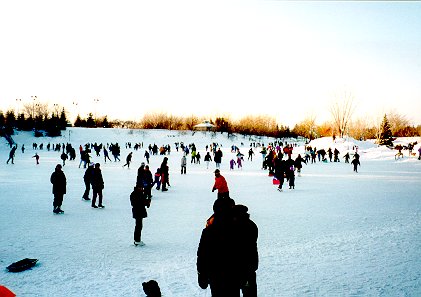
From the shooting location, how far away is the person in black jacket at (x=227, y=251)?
282 centimetres

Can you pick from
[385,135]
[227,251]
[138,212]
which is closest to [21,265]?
[138,212]

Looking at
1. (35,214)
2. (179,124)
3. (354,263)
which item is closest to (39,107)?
(179,124)

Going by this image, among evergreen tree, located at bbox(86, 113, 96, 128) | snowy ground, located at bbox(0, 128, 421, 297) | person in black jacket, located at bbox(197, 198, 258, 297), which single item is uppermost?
evergreen tree, located at bbox(86, 113, 96, 128)

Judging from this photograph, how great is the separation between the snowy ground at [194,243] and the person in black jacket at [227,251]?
1358 mm

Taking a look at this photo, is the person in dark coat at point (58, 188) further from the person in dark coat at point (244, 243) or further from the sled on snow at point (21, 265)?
the person in dark coat at point (244, 243)

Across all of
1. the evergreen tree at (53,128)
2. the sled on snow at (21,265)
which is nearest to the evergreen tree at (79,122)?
the evergreen tree at (53,128)

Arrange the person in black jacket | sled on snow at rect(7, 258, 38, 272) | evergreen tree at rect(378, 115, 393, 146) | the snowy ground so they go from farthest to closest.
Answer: evergreen tree at rect(378, 115, 393, 146) < sled on snow at rect(7, 258, 38, 272) < the snowy ground < the person in black jacket

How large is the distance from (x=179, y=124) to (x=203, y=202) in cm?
8146

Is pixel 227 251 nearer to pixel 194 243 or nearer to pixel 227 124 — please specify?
pixel 194 243

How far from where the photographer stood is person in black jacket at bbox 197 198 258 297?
2.82 m

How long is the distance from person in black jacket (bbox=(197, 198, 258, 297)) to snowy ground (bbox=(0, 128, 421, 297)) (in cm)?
136

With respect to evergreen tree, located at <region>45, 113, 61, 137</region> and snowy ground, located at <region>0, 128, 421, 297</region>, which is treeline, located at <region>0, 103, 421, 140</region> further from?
snowy ground, located at <region>0, 128, 421, 297</region>

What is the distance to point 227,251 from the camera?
281cm

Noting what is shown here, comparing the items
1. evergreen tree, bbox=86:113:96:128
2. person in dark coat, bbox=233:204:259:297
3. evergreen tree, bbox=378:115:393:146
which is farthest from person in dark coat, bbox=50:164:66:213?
evergreen tree, bbox=86:113:96:128
